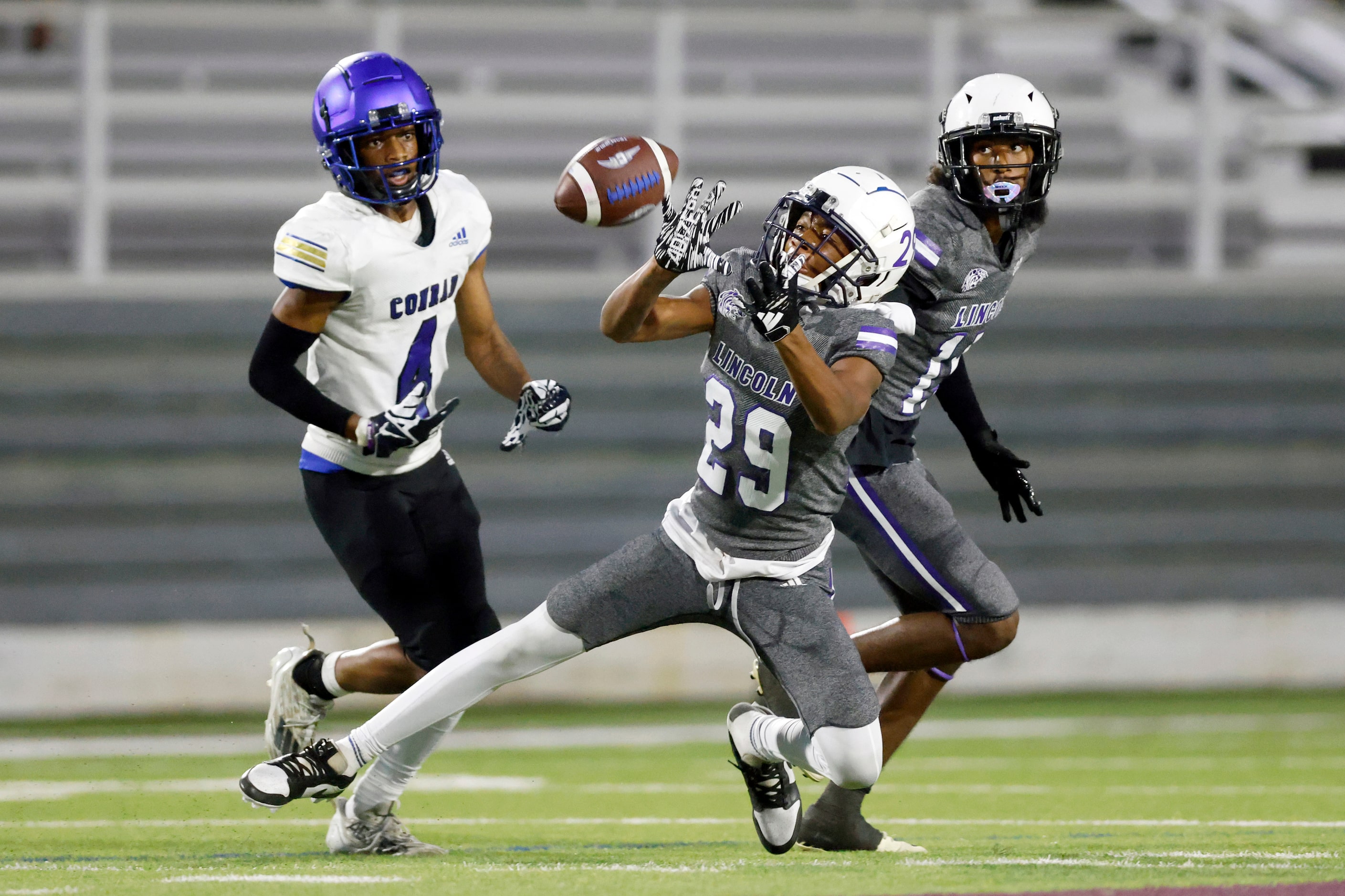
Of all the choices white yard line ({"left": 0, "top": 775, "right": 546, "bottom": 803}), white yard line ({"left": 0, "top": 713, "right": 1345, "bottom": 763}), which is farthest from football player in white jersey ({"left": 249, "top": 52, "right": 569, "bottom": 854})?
white yard line ({"left": 0, "top": 713, "right": 1345, "bottom": 763})

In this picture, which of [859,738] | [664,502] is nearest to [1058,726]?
[664,502]

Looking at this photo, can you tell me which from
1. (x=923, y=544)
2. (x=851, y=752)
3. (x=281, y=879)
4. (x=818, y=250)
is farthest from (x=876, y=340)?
(x=281, y=879)

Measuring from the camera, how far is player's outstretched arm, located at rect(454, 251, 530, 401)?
4473mm

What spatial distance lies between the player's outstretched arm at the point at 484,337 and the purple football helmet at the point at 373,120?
1.00ft

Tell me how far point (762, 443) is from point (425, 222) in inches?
42.5

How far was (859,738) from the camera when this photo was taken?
12.4 ft

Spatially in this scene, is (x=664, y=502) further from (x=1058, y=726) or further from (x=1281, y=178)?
(x=1281, y=178)

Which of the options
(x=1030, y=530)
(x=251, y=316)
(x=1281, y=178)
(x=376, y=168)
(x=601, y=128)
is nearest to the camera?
(x=376, y=168)

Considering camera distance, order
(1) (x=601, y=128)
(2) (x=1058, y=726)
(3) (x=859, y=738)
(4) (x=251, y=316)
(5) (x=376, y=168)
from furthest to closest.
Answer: (1) (x=601, y=128) → (4) (x=251, y=316) → (2) (x=1058, y=726) → (5) (x=376, y=168) → (3) (x=859, y=738)

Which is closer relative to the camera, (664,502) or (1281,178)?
(664,502)

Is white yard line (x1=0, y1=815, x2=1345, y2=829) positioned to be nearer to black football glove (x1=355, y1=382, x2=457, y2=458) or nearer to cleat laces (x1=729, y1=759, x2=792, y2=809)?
cleat laces (x1=729, y1=759, x2=792, y2=809)

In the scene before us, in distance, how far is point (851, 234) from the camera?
3783 millimetres

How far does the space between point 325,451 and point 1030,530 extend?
A: 5029mm

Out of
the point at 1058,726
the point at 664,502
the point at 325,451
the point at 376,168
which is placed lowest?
the point at 1058,726
